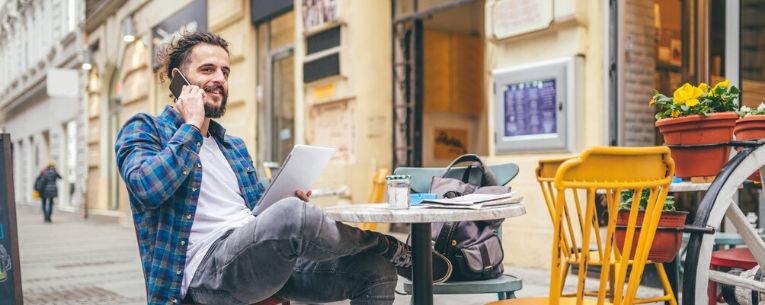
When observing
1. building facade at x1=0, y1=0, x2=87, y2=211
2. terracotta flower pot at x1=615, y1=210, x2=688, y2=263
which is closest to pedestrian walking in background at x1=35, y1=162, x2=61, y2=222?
building facade at x1=0, y1=0, x2=87, y2=211

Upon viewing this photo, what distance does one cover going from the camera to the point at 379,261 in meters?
2.30

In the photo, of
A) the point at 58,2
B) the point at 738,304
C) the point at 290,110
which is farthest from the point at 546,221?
the point at 58,2

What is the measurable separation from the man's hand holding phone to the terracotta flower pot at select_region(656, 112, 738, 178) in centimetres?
154

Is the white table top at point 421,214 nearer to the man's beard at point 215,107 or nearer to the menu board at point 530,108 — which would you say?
the man's beard at point 215,107

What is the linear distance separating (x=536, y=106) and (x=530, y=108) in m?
0.07

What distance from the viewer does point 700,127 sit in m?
2.36

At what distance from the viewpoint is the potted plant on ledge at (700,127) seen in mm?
2322

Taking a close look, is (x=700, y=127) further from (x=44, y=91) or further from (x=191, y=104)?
(x=44, y=91)

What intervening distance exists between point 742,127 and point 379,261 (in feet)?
4.06

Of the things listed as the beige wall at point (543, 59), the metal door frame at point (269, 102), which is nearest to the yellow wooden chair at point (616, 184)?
the beige wall at point (543, 59)

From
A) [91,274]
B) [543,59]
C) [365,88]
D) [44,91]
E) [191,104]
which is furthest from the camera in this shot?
[44,91]

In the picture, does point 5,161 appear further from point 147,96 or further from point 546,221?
point 147,96

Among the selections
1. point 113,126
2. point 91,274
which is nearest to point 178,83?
point 91,274

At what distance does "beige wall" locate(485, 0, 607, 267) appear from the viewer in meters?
5.75
